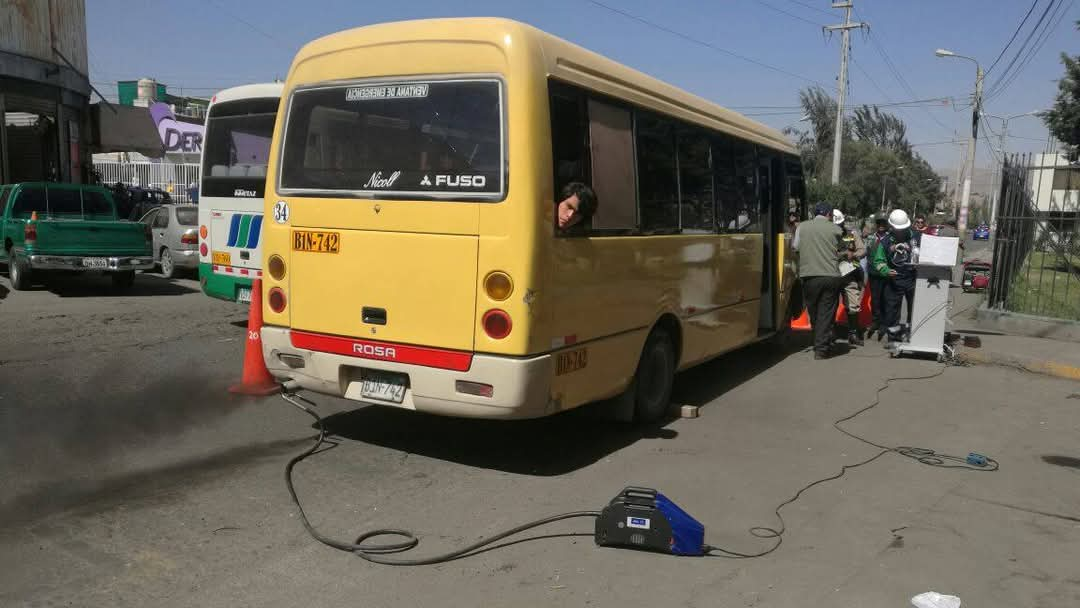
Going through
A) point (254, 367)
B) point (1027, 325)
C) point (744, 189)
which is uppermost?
point (744, 189)

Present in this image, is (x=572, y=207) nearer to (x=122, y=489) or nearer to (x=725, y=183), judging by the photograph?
(x=122, y=489)

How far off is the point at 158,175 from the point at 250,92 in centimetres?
2655

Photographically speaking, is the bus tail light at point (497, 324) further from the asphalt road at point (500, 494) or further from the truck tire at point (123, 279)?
the truck tire at point (123, 279)

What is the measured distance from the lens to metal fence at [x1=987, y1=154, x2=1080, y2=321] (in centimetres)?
1333

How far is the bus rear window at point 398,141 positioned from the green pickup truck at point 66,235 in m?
9.93

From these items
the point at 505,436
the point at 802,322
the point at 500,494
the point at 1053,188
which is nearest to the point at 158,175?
the point at 802,322

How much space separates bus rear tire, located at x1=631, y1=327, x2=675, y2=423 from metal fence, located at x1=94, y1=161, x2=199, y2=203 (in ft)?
97.3

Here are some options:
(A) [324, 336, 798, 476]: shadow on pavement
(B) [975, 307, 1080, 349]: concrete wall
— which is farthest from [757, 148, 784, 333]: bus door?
(B) [975, 307, 1080, 349]: concrete wall

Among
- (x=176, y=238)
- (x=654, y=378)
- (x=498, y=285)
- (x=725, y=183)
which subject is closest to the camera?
(x=498, y=285)

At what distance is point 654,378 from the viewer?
7203mm

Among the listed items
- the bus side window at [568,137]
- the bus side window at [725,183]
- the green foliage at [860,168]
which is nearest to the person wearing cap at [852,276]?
the bus side window at [725,183]

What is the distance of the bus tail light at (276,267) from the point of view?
20.1ft

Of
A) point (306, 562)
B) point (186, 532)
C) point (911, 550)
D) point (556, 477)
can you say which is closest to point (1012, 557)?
point (911, 550)

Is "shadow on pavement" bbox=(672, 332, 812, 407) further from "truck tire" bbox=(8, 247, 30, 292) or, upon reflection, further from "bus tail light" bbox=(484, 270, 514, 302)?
"truck tire" bbox=(8, 247, 30, 292)
